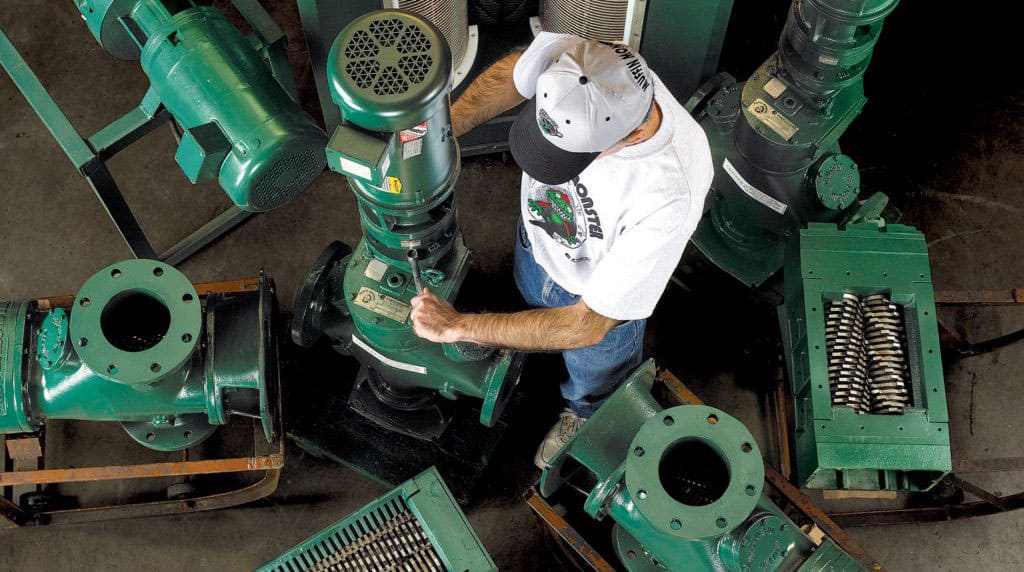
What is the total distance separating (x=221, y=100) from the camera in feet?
9.78

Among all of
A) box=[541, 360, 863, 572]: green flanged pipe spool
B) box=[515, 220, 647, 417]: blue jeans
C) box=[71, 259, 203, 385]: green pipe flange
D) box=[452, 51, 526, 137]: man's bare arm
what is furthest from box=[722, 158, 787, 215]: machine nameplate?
box=[71, 259, 203, 385]: green pipe flange

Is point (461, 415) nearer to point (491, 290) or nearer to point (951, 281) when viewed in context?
point (491, 290)

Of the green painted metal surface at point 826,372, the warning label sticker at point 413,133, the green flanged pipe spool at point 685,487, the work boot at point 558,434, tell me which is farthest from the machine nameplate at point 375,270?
the green painted metal surface at point 826,372

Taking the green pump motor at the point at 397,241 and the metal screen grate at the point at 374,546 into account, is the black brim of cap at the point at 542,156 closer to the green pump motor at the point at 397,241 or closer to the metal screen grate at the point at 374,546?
the green pump motor at the point at 397,241

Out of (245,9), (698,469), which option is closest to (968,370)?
(698,469)

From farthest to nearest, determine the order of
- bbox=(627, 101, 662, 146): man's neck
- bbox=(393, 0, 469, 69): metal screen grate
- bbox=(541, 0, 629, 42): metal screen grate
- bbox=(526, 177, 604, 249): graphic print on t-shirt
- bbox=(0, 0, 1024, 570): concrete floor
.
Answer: bbox=(0, 0, 1024, 570): concrete floor
bbox=(541, 0, 629, 42): metal screen grate
bbox=(393, 0, 469, 69): metal screen grate
bbox=(526, 177, 604, 249): graphic print on t-shirt
bbox=(627, 101, 662, 146): man's neck

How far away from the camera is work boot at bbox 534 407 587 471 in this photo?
3594 mm

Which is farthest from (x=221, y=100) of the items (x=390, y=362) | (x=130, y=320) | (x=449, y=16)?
(x=390, y=362)

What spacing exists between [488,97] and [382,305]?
701mm

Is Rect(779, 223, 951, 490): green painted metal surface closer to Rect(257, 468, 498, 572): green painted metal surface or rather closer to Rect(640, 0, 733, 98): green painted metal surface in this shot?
Rect(640, 0, 733, 98): green painted metal surface

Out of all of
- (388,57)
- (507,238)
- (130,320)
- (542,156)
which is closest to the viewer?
(388,57)

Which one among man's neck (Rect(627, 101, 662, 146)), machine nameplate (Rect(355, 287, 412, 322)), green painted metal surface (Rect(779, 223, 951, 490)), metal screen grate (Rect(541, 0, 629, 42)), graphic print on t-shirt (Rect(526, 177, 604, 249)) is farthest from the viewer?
metal screen grate (Rect(541, 0, 629, 42))

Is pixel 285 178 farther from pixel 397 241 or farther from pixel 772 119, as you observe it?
pixel 772 119

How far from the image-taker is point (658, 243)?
250 centimetres
